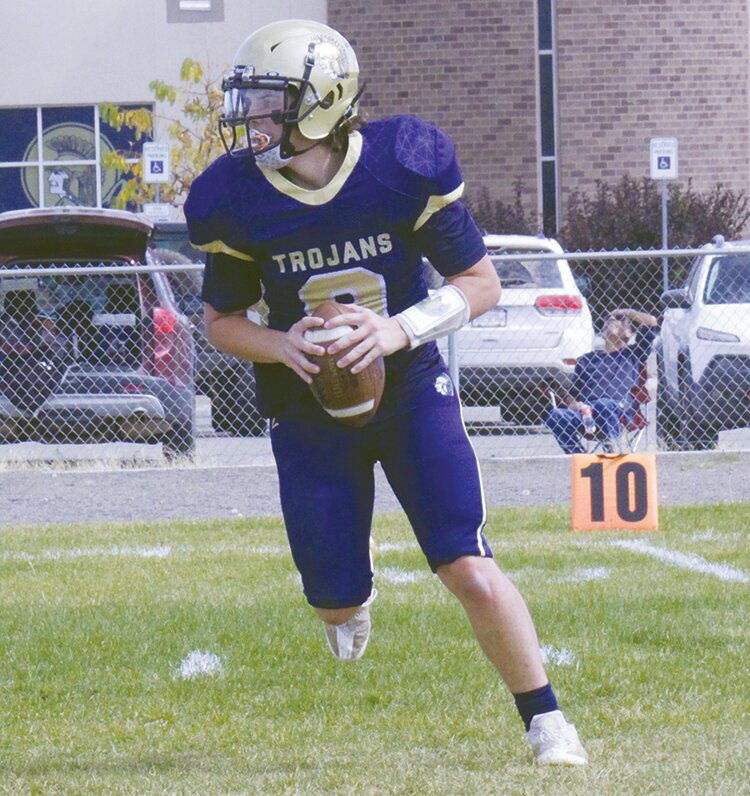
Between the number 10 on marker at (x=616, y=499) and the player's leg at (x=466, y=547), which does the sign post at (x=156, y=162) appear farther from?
the player's leg at (x=466, y=547)

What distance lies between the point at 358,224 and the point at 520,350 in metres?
7.66

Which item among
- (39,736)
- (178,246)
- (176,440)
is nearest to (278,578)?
(39,736)

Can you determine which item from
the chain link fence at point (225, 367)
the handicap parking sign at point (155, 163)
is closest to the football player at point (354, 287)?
the chain link fence at point (225, 367)

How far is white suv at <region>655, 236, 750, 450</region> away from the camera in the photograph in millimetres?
11359

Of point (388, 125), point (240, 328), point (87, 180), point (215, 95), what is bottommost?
point (87, 180)

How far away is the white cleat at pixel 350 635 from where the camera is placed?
457 centimetres

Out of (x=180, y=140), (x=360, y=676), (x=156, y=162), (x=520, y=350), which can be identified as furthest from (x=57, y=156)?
(x=360, y=676)

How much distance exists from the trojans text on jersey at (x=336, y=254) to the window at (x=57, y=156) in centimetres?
2269

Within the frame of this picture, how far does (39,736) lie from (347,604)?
3.32 ft

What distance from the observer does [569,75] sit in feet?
84.1

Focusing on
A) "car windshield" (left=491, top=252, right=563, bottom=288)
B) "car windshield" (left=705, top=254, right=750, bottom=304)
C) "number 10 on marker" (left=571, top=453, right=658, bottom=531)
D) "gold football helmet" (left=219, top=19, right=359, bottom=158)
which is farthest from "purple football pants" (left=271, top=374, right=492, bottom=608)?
"car windshield" (left=705, top=254, right=750, bottom=304)

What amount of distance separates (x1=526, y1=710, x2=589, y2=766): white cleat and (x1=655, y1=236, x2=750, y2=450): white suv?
7.41 meters

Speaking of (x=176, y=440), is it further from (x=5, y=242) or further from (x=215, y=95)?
(x=215, y=95)

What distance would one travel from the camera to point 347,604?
4.35 m
